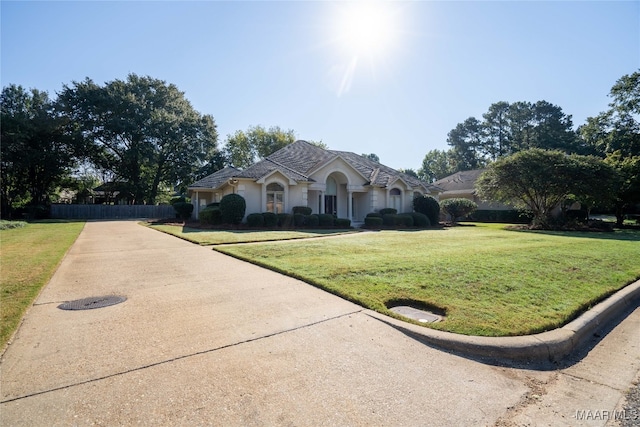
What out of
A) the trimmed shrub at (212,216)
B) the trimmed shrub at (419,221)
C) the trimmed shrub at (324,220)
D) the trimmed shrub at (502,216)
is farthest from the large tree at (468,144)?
the trimmed shrub at (212,216)

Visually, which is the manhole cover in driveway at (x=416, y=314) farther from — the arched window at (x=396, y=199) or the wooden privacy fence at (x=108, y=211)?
the wooden privacy fence at (x=108, y=211)

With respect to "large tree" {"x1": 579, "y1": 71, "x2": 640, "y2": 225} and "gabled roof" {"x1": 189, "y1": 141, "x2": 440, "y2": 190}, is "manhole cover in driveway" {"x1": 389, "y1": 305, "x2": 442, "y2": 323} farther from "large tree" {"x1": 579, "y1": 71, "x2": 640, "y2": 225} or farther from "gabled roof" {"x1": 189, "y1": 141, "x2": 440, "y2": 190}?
"large tree" {"x1": 579, "y1": 71, "x2": 640, "y2": 225}

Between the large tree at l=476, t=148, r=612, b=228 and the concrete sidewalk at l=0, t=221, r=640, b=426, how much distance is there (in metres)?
17.6

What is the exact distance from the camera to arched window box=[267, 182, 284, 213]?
21.6 meters

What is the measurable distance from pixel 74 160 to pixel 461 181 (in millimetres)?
45800

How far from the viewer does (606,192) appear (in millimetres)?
18797

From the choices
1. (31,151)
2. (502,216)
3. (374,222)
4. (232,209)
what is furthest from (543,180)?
(31,151)

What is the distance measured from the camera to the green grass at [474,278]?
4484 millimetres

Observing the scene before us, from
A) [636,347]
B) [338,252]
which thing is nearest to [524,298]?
[636,347]

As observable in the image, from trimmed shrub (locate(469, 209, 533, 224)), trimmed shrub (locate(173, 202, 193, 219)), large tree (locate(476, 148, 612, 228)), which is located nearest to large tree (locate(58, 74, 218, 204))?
trimmed shrub (locate(173, 202, 193, 219))

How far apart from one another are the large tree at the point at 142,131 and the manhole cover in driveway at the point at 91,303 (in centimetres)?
3665

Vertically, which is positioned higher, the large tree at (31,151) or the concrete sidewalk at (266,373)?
the large tree at (31,151)

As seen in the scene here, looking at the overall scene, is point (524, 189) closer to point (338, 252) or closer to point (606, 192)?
point (606, 192)

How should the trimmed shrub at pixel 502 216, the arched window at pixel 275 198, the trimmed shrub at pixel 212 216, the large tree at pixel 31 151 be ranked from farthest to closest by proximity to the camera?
the large tree at pixel 31 151 < the trimmed shrub at pixel 502 216 < the arched window at pixel 275 198 < the trimmed shrub at pixel 212 216
